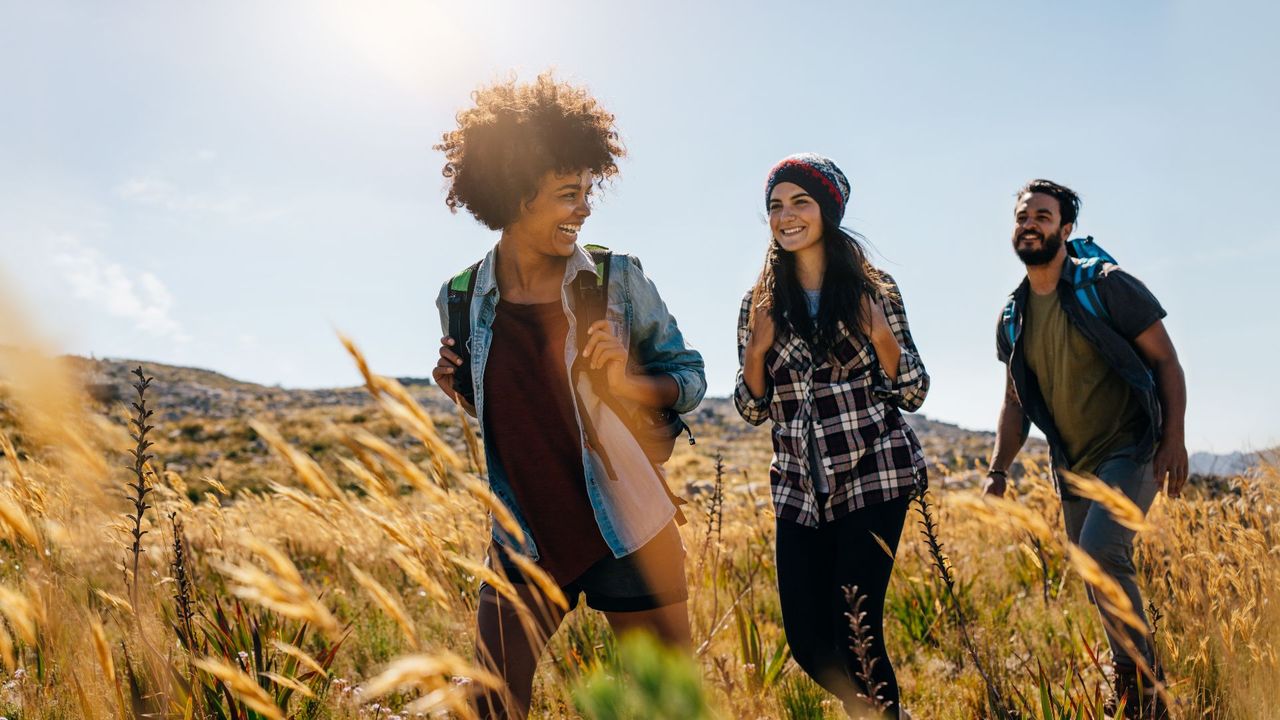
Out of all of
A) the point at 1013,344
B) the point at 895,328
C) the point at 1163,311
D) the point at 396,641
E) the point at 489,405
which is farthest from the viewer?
the point at 396,641

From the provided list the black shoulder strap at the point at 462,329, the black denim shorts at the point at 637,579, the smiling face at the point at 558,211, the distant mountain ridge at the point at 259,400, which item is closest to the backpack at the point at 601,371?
the black shoulder strap at the point at 462,329

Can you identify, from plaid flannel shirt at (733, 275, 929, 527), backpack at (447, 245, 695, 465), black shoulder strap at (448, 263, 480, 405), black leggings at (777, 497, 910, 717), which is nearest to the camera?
backpack at (447, 245, 695, 465)

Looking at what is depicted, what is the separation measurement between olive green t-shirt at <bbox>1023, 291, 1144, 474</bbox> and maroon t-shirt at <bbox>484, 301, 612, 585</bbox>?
2503 mm

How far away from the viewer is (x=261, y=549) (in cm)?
119

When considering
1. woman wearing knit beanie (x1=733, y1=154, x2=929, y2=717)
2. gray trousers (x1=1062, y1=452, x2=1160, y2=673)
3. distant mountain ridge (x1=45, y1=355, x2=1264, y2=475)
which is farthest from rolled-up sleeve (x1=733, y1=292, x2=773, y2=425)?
distant mountain ridge (x1=45, y1=355, x2=1264, y2=475)

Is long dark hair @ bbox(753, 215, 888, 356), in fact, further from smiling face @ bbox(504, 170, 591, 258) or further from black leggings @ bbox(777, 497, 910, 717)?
smiling face @ bbox(504, 170, 591, 258)

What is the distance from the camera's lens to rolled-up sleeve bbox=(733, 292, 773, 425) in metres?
3.28

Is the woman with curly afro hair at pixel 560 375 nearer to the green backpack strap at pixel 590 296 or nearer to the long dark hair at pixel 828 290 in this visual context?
the green backpack strap at pixel 590 296

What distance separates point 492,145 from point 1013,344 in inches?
110

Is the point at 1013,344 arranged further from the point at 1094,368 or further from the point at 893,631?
the point at 893,631

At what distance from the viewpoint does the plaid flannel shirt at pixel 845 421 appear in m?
2.91

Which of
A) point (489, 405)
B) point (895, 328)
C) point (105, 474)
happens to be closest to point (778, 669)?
point (895, 328)

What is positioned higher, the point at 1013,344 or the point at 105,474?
the point at 1013,344

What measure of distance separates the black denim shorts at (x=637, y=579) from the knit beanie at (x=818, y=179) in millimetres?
1588
